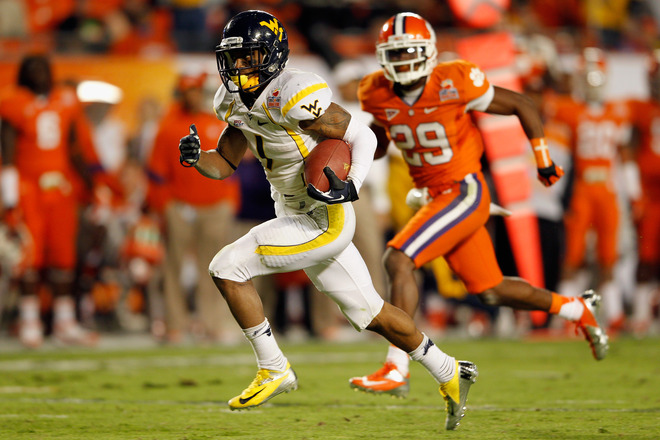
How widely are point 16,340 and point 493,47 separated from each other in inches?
190

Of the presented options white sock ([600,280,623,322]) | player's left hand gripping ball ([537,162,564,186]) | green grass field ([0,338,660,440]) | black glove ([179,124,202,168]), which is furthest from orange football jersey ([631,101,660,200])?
black glove ([179,124,202,168])

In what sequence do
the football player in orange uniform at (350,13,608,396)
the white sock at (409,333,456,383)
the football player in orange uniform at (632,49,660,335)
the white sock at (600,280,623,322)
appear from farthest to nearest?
the football player in orange uniform at (632,49,660,335), the white sock at (600,280,623,322), the football player in orange uniform at (350,13,608,396), the white sock at (409,333,456,383)

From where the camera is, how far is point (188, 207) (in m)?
8.62

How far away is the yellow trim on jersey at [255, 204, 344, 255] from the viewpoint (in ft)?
13.6

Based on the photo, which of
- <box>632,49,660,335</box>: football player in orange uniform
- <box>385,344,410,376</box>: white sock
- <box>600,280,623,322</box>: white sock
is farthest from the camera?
<box>632,49,660,335</box>: football player in orange uniform

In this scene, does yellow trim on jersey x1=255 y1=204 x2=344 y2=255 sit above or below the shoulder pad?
below

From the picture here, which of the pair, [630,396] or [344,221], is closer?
[344,221]

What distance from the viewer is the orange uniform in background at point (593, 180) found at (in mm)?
9000

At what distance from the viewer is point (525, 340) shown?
8.75 m

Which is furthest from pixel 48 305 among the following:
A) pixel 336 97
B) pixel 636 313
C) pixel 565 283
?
pixel 636 313

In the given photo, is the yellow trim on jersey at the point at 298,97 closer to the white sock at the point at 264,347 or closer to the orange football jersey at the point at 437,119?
the white sock at the point at 264,347

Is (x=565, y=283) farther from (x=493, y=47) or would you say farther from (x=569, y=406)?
(x=569, y=406)

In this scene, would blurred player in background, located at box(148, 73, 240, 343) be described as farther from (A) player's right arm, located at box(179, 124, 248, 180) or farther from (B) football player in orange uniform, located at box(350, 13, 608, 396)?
(A) player's right arm, located at box(179, 124, 248, 180)

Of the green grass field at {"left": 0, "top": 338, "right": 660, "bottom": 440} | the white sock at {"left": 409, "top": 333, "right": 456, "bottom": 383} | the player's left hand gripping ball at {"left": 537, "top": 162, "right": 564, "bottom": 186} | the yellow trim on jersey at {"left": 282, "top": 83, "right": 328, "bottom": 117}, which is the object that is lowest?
the green grass field at {"left": 0, "top": 338, "right": 660, "bottom": 440}
